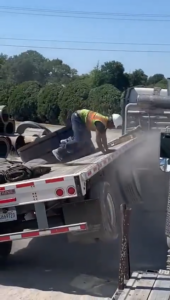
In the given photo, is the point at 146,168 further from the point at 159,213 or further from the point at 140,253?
the point at 140,253

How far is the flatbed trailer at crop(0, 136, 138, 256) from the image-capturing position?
246 inches

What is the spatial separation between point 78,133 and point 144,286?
5.19 metres

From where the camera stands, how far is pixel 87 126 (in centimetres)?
927

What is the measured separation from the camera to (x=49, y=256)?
7758 millimetres

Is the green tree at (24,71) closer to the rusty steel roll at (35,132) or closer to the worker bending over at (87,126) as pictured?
the rusty steel roll at (35,132)

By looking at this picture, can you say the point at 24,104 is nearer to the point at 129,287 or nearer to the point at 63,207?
the point at 63,207

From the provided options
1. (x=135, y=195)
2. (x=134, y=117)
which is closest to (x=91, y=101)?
(x=134, y=117)

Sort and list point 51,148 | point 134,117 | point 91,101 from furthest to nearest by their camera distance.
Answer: point 91,101 < point 134,117 < point 51,148

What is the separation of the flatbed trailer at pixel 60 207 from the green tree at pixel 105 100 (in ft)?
68.8

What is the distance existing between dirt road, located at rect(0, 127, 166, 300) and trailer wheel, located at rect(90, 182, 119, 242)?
22.4 inches

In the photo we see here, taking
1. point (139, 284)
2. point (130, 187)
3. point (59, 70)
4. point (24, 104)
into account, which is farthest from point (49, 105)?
point (59, 70)

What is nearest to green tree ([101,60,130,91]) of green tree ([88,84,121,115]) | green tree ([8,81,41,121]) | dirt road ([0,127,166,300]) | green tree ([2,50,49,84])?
green tree ([8,81,41,121])

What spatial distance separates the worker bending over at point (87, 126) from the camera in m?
8.65

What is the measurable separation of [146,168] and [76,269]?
2908mm
